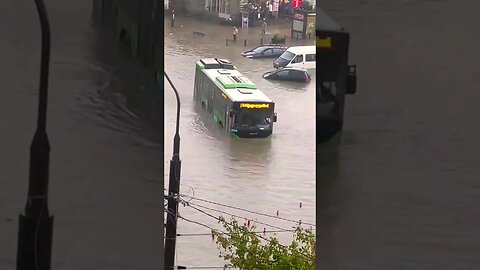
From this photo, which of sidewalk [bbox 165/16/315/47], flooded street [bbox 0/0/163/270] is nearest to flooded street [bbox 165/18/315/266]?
sidewalk [bbox 165/16/315/47]

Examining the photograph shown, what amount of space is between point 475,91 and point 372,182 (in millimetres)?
215

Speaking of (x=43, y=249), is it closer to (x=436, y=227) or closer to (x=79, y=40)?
(x=79, y=40)

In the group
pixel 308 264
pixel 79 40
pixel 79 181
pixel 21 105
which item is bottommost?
pixel 308 264

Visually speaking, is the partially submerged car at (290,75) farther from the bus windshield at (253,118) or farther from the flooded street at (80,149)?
the flooded street at (80,149)

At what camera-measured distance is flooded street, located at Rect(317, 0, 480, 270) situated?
85 cm

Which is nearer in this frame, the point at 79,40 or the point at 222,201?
the point at 79,40

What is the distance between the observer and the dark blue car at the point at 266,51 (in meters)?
0.97

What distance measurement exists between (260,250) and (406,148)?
311 mm

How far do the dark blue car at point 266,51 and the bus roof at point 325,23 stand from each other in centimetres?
9

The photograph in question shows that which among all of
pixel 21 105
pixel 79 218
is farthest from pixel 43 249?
pixel 21 105

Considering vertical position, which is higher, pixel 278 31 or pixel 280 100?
pixel 278 31

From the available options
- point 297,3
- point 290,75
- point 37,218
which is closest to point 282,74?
point 290,75

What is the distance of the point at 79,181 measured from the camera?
872 mm

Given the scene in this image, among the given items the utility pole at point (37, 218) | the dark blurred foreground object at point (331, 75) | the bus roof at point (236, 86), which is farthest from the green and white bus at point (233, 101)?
the utility pole at point (37, 218)
